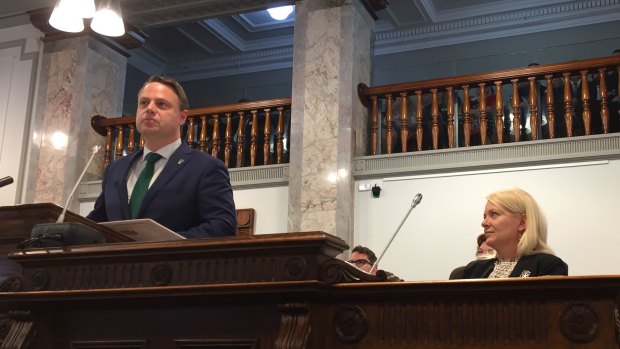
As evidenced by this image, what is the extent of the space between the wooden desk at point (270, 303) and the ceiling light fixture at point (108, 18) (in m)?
3.00

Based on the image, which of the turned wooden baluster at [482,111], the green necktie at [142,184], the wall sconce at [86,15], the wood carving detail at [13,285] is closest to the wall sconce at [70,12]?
the wall sconce at [86,15]

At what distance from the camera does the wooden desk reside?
1.61 m


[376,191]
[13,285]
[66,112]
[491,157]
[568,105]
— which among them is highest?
[66,112]

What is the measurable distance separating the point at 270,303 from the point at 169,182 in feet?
2.96

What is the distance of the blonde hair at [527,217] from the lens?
115 inches

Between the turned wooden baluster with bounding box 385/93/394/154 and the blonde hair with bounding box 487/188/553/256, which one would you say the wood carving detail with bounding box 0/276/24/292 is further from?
the turned wooden baluster with bounding box 385/93/394/154

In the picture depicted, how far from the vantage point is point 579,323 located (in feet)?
5.16

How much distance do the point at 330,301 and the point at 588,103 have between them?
5504mm

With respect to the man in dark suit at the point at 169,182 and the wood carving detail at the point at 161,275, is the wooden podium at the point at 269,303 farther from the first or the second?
the man in dark suit at the point at 169,182

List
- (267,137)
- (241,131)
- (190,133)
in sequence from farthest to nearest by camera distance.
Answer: (190,133) → (241,131) → (267,137)

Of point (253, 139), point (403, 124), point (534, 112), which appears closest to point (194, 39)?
point (253, 139)

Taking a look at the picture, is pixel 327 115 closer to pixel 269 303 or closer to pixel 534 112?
pixel 534 112

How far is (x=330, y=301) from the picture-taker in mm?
1794

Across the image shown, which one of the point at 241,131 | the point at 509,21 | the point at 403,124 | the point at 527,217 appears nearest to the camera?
the point at 527,217
